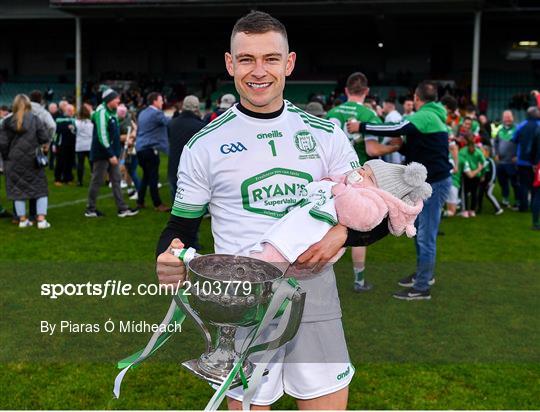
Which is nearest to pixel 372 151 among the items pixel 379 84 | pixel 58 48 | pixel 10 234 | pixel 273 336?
pixel 273 336

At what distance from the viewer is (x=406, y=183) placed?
2348mm

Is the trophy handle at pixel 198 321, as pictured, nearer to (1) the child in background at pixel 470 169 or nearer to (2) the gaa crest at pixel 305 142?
(2) the gaa crest at pixel 305 142

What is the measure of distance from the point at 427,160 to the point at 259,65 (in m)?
4.12

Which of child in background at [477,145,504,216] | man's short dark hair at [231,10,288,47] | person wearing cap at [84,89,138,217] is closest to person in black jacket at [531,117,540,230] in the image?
child in background at [477,145,504,216]

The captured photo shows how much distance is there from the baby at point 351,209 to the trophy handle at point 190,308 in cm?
22

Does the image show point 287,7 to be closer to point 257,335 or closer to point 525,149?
point 525,149

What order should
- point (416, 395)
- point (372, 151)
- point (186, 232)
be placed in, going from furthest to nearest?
1. point (372, 151)
2. point (416, 395)
3. point (186, 232)

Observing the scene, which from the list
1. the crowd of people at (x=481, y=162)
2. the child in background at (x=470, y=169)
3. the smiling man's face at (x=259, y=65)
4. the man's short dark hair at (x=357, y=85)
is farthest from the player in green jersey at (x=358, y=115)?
the child in background at (x=470, y=169)

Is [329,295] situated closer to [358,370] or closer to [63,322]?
[358,370]

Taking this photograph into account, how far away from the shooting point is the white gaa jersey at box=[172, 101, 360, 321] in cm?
254

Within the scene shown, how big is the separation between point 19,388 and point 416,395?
8.00 ft

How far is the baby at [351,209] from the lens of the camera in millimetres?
2223

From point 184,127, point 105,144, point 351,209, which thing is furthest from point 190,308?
point 105,144

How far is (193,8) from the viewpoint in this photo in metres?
32.2
